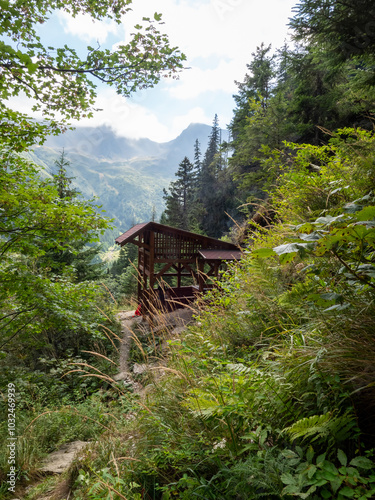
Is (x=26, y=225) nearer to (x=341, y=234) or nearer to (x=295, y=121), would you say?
(x=341, y=234)

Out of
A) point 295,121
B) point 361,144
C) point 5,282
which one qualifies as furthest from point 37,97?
point 295,121

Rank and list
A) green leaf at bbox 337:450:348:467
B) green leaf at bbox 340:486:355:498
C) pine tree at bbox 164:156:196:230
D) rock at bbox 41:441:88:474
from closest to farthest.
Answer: green leaf at bbox 340:486:355:498
green leaf at bbox 337:450:348:467
rock at bbox 41:441:88:474
pine tree at bbox 164:156:196:230

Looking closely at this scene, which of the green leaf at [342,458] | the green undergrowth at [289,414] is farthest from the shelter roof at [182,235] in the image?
the green leaf at [342,458]

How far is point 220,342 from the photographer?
2.73 m

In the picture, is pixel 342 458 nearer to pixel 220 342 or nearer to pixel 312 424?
pixel 312 424

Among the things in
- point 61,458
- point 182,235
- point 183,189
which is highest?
point 183,189

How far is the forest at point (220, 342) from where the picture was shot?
1.24 meters

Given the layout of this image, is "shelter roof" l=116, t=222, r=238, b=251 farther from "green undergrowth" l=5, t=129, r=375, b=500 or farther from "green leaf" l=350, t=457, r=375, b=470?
"green leaf" l=350, t=457, r=375, b=470

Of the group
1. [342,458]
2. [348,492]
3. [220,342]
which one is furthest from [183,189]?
[348,492]

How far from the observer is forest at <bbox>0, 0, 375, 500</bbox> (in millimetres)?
1244

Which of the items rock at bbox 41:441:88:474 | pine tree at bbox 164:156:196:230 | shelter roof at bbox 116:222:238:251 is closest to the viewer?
rock at bbox 41:441:88:474

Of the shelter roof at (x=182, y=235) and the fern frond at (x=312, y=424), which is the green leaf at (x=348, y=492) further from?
the shelter roof at (x=182, y=235)

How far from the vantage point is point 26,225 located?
13.8 feet

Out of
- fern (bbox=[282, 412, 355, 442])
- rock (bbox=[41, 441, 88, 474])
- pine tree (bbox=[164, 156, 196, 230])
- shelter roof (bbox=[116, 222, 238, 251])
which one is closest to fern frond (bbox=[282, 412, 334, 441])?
fern (bbox=[282, 412, 355, 442])
